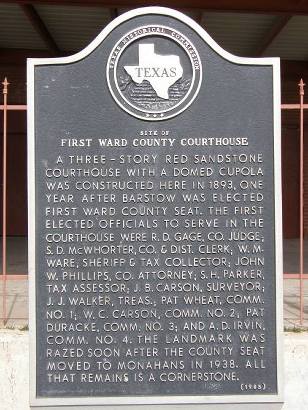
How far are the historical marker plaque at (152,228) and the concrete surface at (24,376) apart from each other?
427mm

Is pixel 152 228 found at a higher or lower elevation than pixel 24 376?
higher

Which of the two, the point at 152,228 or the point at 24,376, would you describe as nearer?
the point at 152,228

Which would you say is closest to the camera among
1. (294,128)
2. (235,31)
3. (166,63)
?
(166,63)

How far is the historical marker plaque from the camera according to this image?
3.40 metres

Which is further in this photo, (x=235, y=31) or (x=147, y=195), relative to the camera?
(x=235, y=31)

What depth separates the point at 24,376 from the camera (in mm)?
3793

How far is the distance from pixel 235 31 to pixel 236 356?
33.7 ft

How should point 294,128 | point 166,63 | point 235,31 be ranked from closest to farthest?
point 166,63, point 235,31, point 294,128

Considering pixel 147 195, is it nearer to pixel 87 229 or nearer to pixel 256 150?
pixel 87 229

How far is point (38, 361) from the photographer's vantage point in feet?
11.2

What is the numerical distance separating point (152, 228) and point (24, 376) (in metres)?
1.35

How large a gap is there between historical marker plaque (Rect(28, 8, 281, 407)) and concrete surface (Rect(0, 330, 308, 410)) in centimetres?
43

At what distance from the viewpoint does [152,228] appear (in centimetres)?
343

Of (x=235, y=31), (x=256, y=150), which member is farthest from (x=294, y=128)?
(x=256, y=150)
